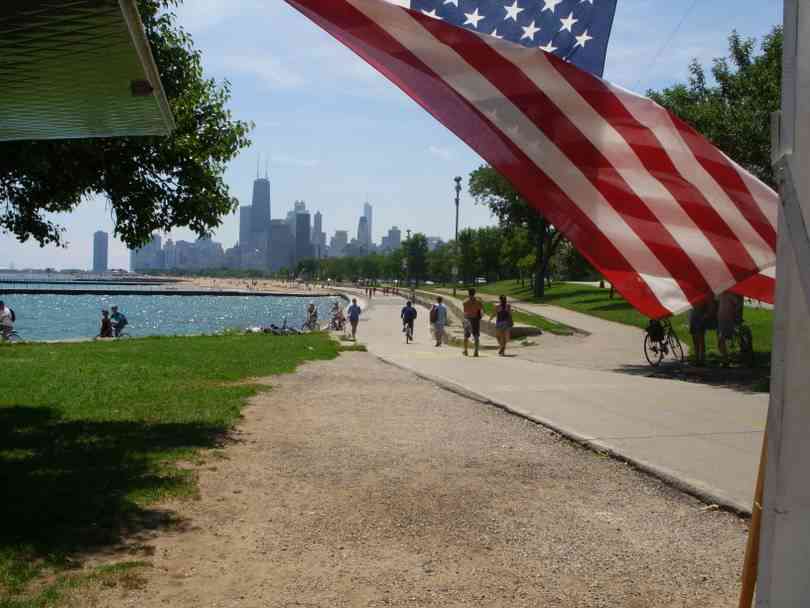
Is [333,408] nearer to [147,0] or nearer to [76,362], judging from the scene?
[147,0]

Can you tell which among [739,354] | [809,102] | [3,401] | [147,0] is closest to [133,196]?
[147,0]

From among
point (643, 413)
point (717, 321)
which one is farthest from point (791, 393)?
point (717, 321)

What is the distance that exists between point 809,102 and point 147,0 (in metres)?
9.86

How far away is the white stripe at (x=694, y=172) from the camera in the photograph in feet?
10.1

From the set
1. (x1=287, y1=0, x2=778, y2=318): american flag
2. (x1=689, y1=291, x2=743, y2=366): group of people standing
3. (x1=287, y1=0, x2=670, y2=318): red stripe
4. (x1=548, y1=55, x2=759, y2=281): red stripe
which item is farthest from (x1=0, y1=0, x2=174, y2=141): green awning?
(x1=689, y1=291, x2=743, y2=366): group of people standing

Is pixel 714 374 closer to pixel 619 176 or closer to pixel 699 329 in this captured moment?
pixel 699 329

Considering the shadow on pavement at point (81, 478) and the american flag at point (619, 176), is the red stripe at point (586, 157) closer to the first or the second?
the american flag at point (619, 176)

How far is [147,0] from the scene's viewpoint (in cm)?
1016

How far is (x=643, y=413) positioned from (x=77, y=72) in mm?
8111

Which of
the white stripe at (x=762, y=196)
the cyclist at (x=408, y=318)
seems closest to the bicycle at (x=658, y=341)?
the cyclist at (x=408, y=318)

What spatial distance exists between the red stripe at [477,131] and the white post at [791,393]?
0.77 metres

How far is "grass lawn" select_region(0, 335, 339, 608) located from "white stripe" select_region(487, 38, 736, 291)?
3.67m

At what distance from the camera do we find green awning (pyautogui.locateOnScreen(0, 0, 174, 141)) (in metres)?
4.55

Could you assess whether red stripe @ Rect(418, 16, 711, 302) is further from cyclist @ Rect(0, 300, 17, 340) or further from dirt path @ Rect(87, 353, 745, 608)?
cyclist @ Rect(0, 300, 17, 340)
